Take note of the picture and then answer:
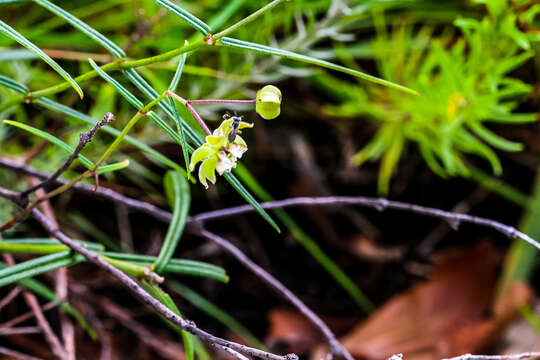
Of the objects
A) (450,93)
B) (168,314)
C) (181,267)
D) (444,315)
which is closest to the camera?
(168,314)

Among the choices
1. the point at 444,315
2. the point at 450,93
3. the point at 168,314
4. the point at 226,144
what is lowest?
the point at 168,314

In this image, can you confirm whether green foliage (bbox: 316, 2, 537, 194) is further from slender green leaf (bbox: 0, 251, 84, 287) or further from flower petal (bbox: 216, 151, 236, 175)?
slender green leaf (bbox: 0, 251, 84, 287)

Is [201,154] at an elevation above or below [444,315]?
below

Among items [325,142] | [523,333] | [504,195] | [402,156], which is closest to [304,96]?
[325,142]

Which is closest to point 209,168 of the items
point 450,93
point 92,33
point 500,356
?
point 92,33

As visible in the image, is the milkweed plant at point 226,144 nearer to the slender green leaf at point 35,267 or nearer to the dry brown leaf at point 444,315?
the slender green leaf at point 35,267

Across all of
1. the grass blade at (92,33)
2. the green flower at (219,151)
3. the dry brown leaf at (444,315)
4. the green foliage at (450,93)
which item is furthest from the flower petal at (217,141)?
the dry brown leaf at (444,315)

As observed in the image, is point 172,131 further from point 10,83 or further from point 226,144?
point 10,83

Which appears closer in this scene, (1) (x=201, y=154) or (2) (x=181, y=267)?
(1) (x=201, y=154)
